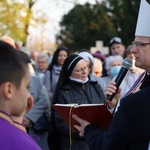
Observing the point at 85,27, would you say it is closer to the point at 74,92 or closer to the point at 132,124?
the point at 74,92

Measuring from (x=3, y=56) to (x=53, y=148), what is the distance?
2.84 metres

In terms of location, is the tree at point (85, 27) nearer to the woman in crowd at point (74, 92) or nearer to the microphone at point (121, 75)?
the woman in crowd at point (74, 92)

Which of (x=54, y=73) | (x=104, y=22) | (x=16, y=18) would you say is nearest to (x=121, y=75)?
(x=54, y=73)

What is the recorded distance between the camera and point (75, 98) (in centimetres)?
434

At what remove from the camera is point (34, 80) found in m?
5.13

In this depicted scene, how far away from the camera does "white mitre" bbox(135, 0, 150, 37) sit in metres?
2.77

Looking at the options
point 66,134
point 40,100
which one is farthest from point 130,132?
point 40,100

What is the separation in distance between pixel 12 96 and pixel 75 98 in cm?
255

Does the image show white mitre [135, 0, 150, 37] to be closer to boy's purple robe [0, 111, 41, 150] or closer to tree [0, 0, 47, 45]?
boy's purple robe [0, 111, 41, 150]

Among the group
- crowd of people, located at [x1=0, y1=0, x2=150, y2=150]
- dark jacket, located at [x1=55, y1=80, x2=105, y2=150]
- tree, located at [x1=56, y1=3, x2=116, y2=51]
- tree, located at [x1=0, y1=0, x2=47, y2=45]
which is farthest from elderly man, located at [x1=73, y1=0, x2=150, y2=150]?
tree, located at [x1=56, y1=3, x2=116, y2=51]

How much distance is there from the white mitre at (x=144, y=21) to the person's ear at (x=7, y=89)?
127 centimetres

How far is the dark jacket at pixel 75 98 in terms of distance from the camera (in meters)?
4.27

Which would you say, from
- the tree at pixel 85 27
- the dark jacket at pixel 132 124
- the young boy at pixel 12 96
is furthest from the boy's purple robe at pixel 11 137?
the tree at pixel 85 27

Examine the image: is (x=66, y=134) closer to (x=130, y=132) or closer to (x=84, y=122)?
(x=84, y=122)
